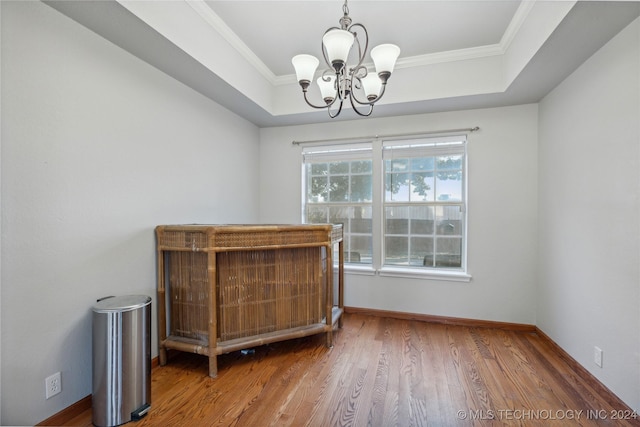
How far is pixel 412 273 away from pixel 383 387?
1.48 metres

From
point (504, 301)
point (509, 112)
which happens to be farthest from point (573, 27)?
A: point (504, 301)

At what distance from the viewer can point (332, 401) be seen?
5.82 feet

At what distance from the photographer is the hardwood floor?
1.62 metres

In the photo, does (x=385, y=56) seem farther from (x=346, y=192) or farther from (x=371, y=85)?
(x=346, y=192)

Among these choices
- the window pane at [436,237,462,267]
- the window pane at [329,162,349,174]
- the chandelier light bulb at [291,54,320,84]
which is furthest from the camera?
the window pane at [329,162,349,174]

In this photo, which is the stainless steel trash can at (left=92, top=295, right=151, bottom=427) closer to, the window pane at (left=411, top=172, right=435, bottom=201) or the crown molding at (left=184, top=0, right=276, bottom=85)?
the crown molding at (left=184, top=0, right=276, bottom=85)

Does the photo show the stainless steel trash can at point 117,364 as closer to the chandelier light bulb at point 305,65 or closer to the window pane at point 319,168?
the chandelier light bulb at point 305,65

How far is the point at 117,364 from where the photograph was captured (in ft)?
5.08

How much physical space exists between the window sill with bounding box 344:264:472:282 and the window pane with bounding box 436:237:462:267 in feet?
0.33

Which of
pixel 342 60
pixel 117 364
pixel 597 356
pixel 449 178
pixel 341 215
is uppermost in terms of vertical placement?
pixel 342 60

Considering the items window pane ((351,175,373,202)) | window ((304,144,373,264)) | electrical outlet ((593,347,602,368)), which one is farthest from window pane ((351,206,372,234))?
electrical outlet ((593,347,602,368))

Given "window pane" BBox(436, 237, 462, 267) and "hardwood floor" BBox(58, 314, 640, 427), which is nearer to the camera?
"hardwood floor" BBox(58, 314, 640, 427)

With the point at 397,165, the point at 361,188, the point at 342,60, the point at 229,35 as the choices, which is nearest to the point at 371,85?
the point at 342,60

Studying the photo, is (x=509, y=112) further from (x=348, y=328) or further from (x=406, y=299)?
(x=348, y=328)
